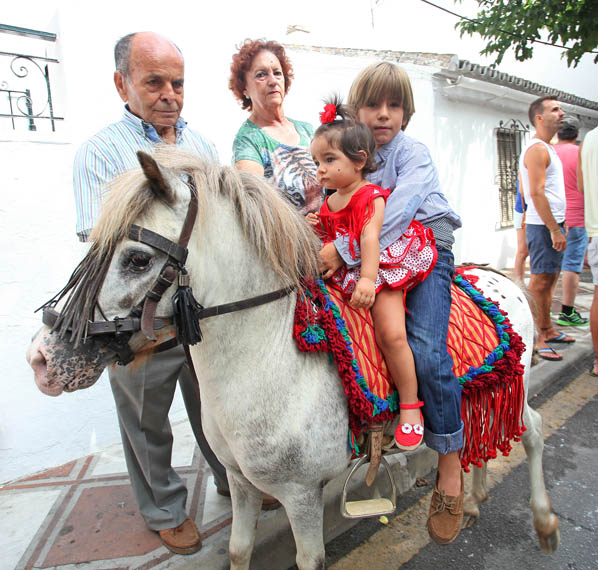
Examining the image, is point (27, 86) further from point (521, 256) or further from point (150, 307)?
point (521, 256)

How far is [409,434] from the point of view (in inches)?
67.8

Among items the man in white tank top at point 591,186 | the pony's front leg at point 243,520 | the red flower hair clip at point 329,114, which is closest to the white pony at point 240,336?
the pony's front leg at point 243,520

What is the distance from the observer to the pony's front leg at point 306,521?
164 cm

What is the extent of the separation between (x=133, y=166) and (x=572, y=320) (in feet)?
19.4

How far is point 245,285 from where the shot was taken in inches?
59.2

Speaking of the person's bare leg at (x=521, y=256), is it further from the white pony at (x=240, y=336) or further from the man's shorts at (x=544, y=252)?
the white pony at (x=240, y=336)

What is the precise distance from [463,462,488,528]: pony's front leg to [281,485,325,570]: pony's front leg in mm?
1354

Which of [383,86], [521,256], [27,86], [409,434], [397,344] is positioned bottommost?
[409,434]

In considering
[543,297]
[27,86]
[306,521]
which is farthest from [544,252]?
[27,86]

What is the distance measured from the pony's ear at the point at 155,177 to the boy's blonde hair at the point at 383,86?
3.68ft

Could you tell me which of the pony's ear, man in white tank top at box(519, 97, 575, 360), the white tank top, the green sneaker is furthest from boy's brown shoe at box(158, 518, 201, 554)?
the green sneaker

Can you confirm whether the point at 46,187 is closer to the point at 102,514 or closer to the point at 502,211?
the point at 102,514

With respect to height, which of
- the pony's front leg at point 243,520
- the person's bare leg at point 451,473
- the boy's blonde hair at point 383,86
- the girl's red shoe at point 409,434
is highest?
the boy's blonde hair at point 383,86

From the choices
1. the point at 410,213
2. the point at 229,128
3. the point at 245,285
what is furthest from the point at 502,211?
the point at 245,285
